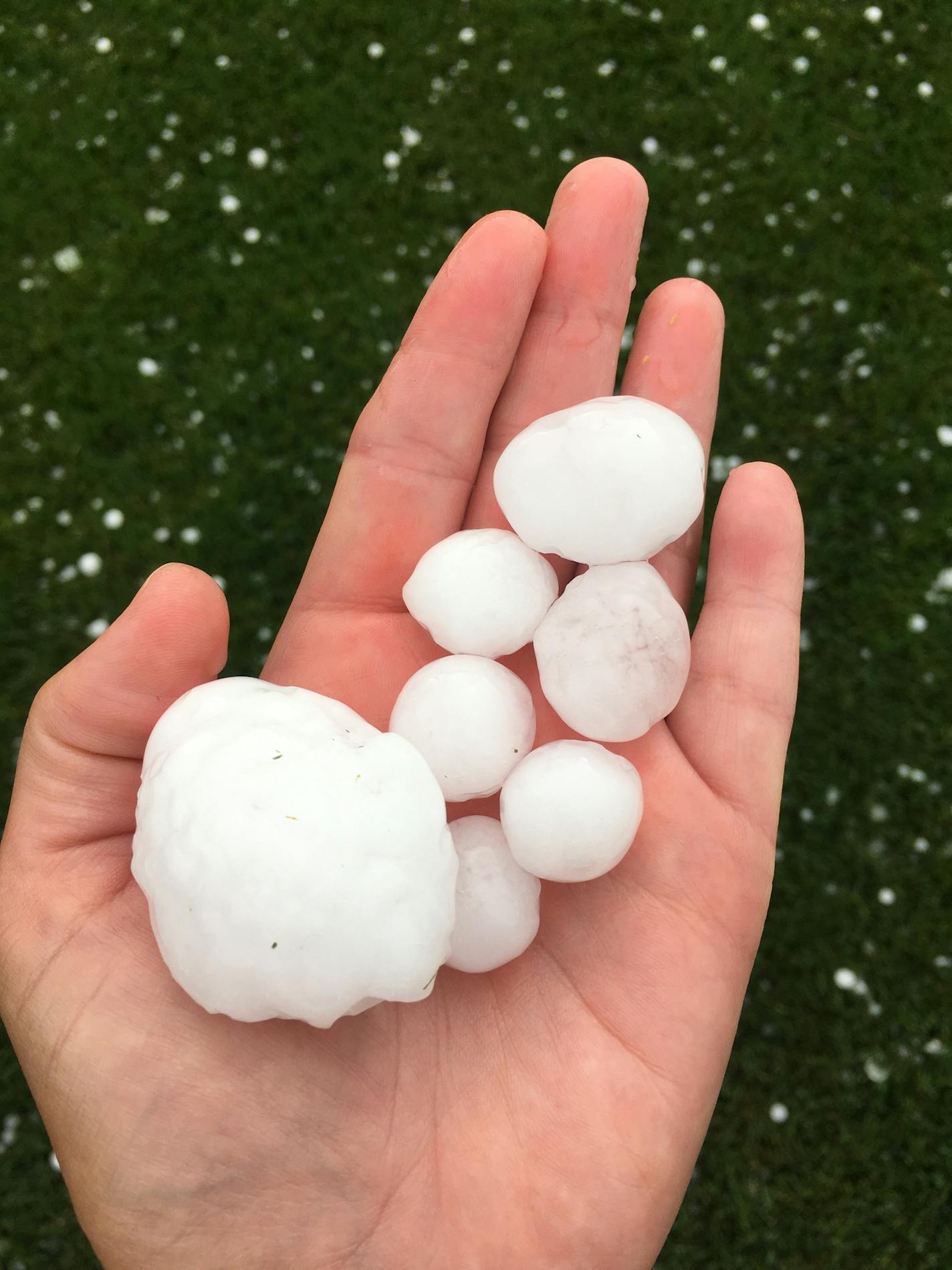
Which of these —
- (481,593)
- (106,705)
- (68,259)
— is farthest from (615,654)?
(68,259)

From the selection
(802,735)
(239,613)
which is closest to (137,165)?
(239,613)

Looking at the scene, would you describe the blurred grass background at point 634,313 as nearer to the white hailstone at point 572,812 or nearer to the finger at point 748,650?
the finger at point 748,650

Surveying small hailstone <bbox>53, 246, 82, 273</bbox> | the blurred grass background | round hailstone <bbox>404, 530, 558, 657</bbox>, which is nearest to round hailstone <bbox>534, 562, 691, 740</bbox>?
round hailstone <bbox>404, 530, 558, 657</bbox>

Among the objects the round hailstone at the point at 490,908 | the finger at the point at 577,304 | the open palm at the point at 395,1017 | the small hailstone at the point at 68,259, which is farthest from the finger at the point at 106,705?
the small hailstone at the point at 68,259

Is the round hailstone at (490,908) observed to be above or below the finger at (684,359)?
below

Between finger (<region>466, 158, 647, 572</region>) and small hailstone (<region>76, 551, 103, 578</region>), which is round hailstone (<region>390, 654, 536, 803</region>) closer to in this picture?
finger (<region>466, 158, 647, 572</region>)

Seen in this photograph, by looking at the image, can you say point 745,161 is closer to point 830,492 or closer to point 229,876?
point 830,492
